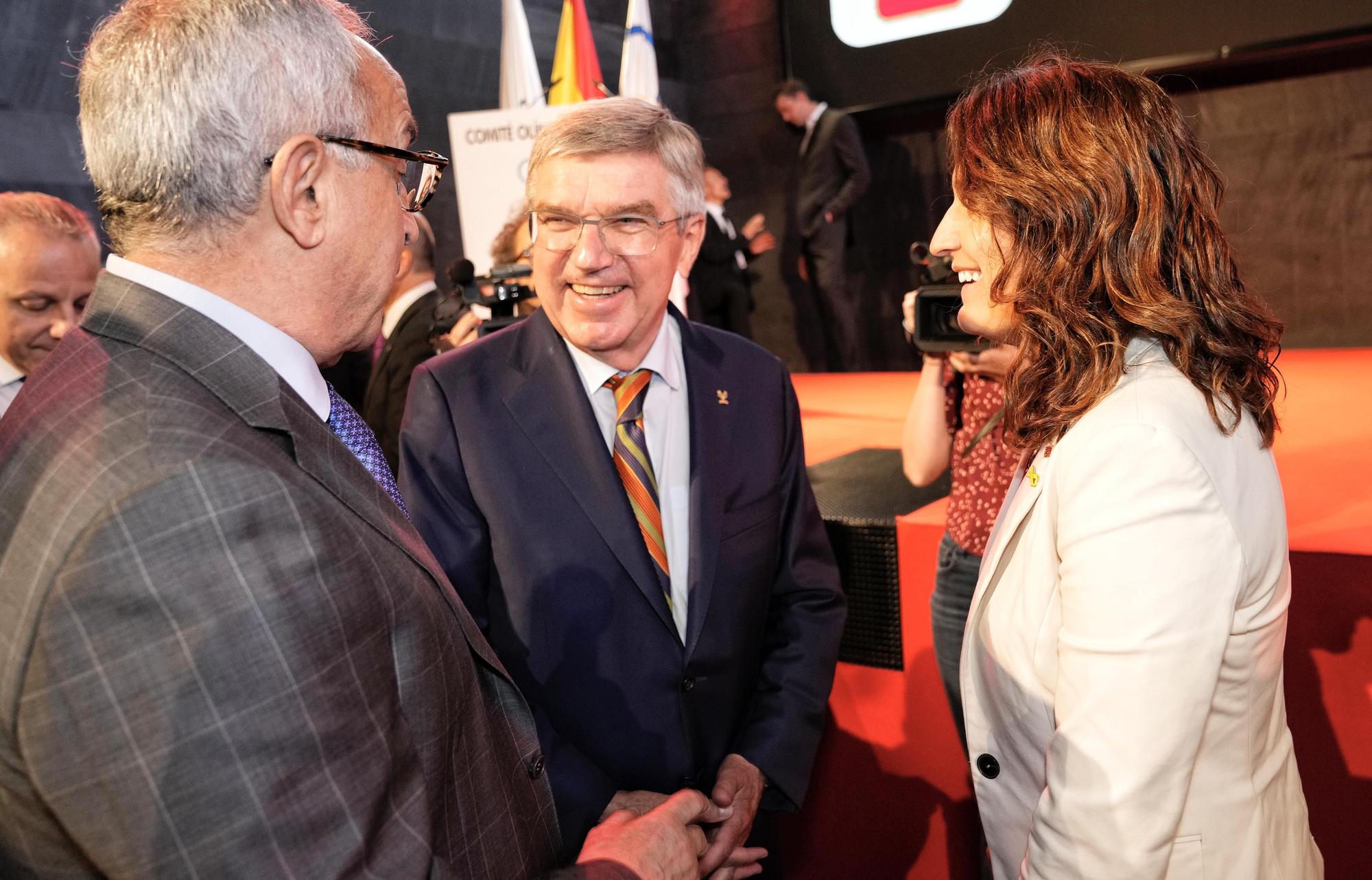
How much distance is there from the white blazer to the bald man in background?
2264 mm

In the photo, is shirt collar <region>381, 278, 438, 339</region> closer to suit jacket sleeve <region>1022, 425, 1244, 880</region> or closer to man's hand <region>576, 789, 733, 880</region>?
man's hand <region>576, 789, 733, 880</region>

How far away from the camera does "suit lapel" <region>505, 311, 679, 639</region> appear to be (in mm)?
1442

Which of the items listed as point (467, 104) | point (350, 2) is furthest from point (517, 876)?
point (467, 104)

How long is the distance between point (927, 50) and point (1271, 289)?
263 centimetres

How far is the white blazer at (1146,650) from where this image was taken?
0.95 m

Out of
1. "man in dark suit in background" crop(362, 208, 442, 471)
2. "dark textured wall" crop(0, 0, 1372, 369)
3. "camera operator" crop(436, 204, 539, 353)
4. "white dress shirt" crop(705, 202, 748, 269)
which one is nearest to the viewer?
"man in dark suit in background" crop(362, 208, 442, 471)

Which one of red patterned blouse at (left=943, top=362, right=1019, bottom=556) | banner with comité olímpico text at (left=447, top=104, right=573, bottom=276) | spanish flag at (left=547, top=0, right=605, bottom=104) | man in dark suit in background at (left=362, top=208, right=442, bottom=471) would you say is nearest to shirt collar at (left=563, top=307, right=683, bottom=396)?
red patterned blouse at (left=943, top=362, right=1019, bottom=556)

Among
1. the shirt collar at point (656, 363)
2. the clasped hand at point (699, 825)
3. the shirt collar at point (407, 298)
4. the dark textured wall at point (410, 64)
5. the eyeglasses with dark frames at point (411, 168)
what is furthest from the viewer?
the dark textured wall at point (410, 64)

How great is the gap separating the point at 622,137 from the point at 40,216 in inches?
63.2

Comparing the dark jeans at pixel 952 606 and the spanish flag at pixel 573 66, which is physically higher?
the spanish flag at pixel 573 66

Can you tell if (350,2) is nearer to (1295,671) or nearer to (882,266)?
(882,266)

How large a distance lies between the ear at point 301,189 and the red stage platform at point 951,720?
1.51 metres

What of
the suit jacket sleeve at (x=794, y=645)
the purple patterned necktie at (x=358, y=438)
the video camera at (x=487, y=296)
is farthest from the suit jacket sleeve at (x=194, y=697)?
the video camera at (x=487, y=296)

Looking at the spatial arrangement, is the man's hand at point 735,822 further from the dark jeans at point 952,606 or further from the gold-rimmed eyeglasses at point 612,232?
the gold-rimmed eyeglasses at point 612,232
